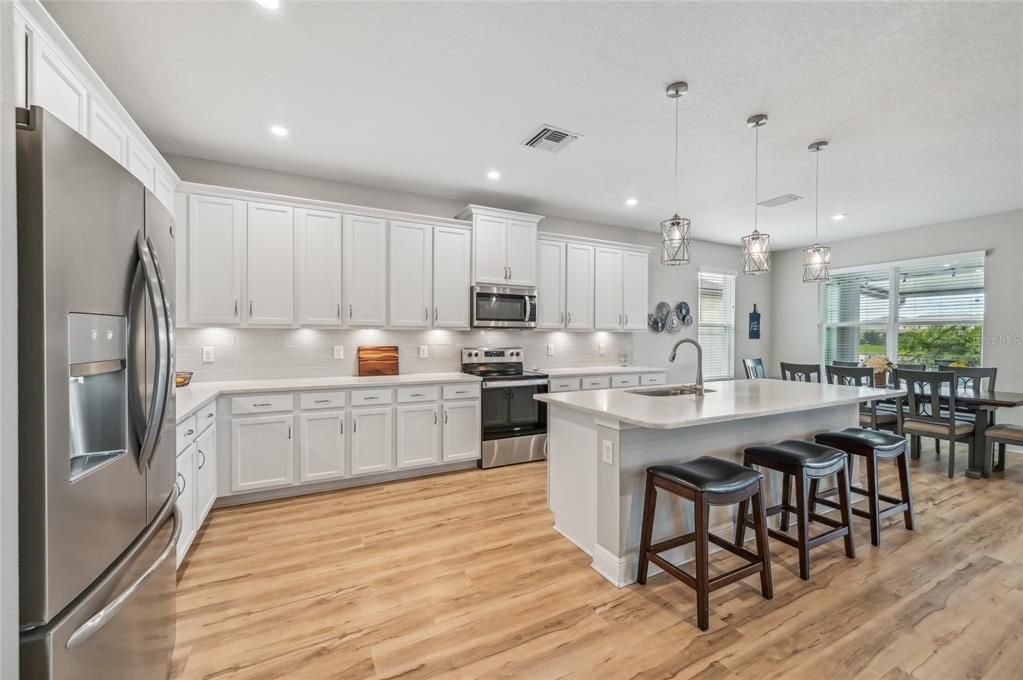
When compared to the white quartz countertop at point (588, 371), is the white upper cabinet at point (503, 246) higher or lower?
higher

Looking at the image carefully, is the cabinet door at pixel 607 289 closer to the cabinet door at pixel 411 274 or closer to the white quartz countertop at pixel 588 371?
the white quartz countertop at pixel 588 371

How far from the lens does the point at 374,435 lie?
3.81 metres

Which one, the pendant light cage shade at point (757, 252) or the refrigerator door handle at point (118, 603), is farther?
the pendant light cage shade at point (757, 252)

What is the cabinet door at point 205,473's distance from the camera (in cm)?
273

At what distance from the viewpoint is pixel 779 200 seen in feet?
15.5

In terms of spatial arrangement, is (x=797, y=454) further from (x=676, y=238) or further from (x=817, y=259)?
(x=817, y=259)

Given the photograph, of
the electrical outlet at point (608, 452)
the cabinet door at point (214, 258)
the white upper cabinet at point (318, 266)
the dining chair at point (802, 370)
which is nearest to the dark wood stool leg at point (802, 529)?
the electrical outlet at point (608, 452)

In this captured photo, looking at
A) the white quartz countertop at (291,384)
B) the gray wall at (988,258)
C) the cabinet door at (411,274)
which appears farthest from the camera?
the gray wall at (988,258)

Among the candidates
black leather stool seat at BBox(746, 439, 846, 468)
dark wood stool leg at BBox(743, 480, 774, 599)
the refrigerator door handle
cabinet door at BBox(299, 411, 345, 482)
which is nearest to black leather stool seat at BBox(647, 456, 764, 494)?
dark wood stool leg at BBox(743, 480, 774, 599)

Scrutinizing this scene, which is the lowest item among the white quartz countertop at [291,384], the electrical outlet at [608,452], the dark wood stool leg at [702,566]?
the dark wood stool leg at [702,566]

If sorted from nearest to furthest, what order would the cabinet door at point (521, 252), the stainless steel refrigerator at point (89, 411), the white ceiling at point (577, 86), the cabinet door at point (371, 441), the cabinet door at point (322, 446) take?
the stainless steel refrigerator at point (89, 411), the white ceiling at point (577, 86), the cabinet door at point (322, 446), the cabinet door at point (371, 441), the cabinet door at point (521, 252)

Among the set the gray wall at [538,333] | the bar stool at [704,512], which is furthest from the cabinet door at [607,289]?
the bar stool at [704,512]

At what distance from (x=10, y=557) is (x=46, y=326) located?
482mm

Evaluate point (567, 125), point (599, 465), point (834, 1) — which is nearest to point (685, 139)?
point (567, 125)
